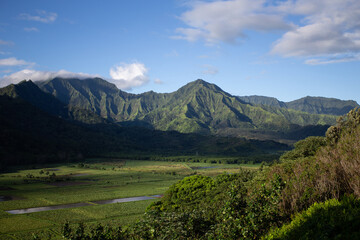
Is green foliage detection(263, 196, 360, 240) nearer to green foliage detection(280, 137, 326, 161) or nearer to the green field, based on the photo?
the green field

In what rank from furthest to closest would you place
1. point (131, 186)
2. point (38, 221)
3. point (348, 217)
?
point (131, 186) < point (38, 221) < point (348, 217)

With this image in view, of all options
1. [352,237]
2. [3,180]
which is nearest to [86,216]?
[352,237]

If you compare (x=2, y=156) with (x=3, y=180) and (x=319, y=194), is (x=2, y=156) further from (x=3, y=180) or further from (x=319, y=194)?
(x=319, y=194)

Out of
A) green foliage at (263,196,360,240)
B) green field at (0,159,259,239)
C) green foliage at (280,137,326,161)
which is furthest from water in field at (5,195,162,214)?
green foliage at (263,196,360,240)

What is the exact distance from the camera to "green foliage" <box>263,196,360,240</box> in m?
14.1

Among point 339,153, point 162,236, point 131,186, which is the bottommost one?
point 131,186

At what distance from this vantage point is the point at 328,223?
1501 centimetres

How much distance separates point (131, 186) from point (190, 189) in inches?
2717

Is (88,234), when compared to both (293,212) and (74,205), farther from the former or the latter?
(74,205)

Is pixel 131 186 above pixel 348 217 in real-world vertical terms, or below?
below

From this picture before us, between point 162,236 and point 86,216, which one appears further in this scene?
point 86,216

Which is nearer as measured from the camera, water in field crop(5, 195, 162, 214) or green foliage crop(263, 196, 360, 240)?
green foliage crop(263, 196, 360, 240)

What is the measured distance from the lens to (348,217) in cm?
1477

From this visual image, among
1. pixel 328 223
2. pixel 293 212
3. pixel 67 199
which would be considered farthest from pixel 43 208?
pixel 328 223
